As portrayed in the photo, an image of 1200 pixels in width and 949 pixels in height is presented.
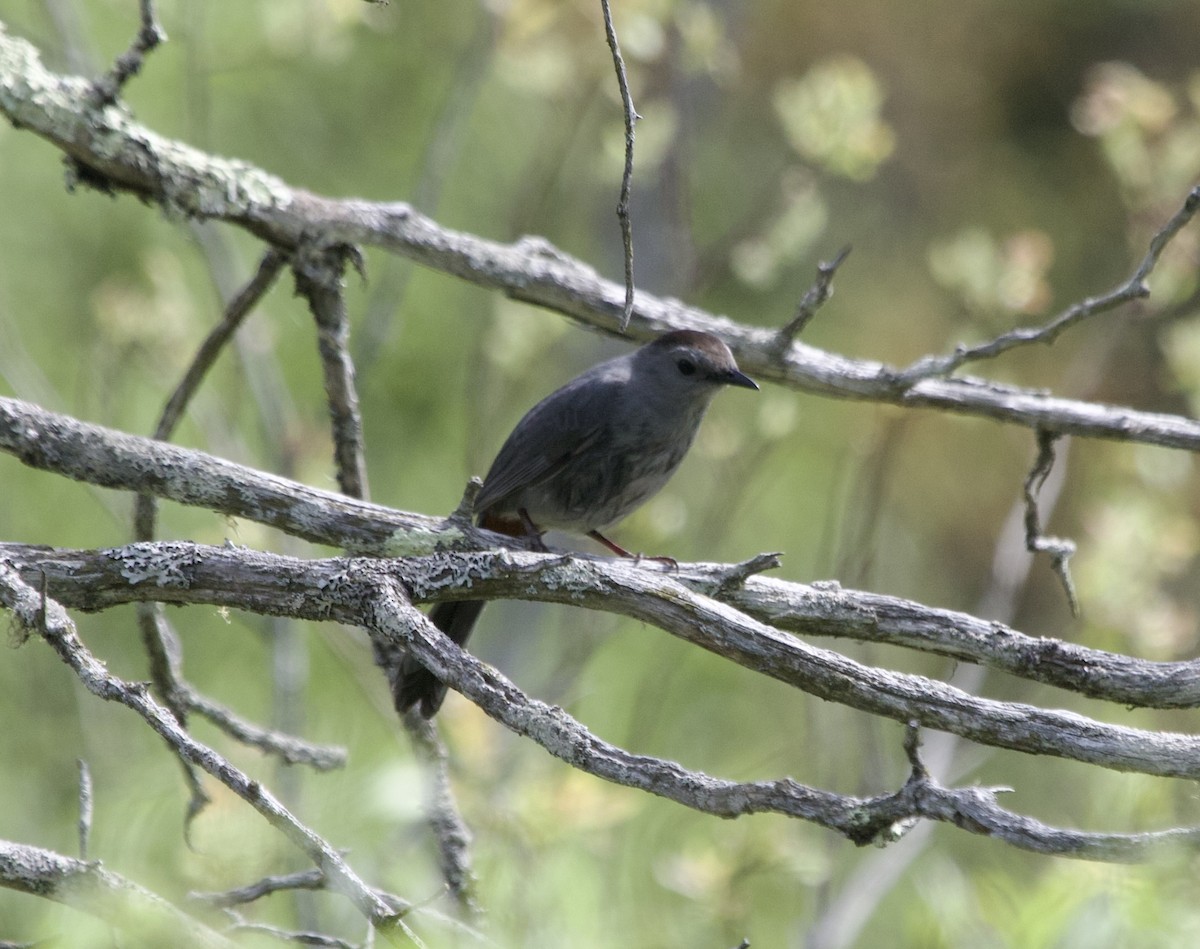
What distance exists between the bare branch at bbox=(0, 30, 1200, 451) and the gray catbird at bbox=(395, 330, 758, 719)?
0.64 metres

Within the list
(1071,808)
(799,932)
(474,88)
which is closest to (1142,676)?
(799,932)

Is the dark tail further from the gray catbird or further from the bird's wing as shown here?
the bird's wing

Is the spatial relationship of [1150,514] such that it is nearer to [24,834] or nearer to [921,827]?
[921,827]

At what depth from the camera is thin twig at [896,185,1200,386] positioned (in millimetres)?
2721

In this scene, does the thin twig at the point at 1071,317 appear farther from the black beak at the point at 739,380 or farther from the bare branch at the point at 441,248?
the black beak at the point at 739,380

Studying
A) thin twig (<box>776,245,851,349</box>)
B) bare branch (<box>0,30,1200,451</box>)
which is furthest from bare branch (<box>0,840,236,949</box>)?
thin twig (<box>776,245,851,349</box>)

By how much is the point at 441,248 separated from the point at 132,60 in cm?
83

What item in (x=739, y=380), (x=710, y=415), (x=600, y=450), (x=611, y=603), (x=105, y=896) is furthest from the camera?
(x=710, y=415)

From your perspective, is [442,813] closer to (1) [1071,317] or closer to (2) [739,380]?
(2) [739,380]

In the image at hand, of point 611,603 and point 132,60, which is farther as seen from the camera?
point 132,60

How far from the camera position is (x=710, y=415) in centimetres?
564

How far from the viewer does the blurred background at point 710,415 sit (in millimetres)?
3797

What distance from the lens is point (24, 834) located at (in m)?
5.83

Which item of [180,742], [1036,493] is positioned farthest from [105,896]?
[1036,493]
